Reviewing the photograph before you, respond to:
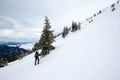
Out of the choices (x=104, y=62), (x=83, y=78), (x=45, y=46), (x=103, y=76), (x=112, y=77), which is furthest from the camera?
(x=45, y=46)

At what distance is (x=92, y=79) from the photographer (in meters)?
7.48

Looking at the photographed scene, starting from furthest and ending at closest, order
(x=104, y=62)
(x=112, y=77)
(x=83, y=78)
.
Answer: (x=104, y=62)
(x=83, y=78)
(x=112, y=77)

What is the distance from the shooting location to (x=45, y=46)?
22.3 m

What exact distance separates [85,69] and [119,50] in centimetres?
294

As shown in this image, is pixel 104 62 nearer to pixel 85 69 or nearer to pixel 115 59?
pixel 115 59

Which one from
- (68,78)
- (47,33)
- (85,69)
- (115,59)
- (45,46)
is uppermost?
(47,33)

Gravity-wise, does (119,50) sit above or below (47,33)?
below

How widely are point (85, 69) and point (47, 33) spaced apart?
572 inches

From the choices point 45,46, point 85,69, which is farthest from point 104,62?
point 45,46

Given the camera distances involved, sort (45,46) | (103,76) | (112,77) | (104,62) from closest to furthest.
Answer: (112,77) < (103,76) < (104,62) < (45,46)

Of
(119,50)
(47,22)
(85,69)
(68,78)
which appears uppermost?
(47,22)

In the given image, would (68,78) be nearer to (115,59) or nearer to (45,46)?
(115,59)

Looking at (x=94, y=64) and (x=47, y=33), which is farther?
(x=47, y=33)

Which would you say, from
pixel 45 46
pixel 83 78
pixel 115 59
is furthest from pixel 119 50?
pixel 45 46
